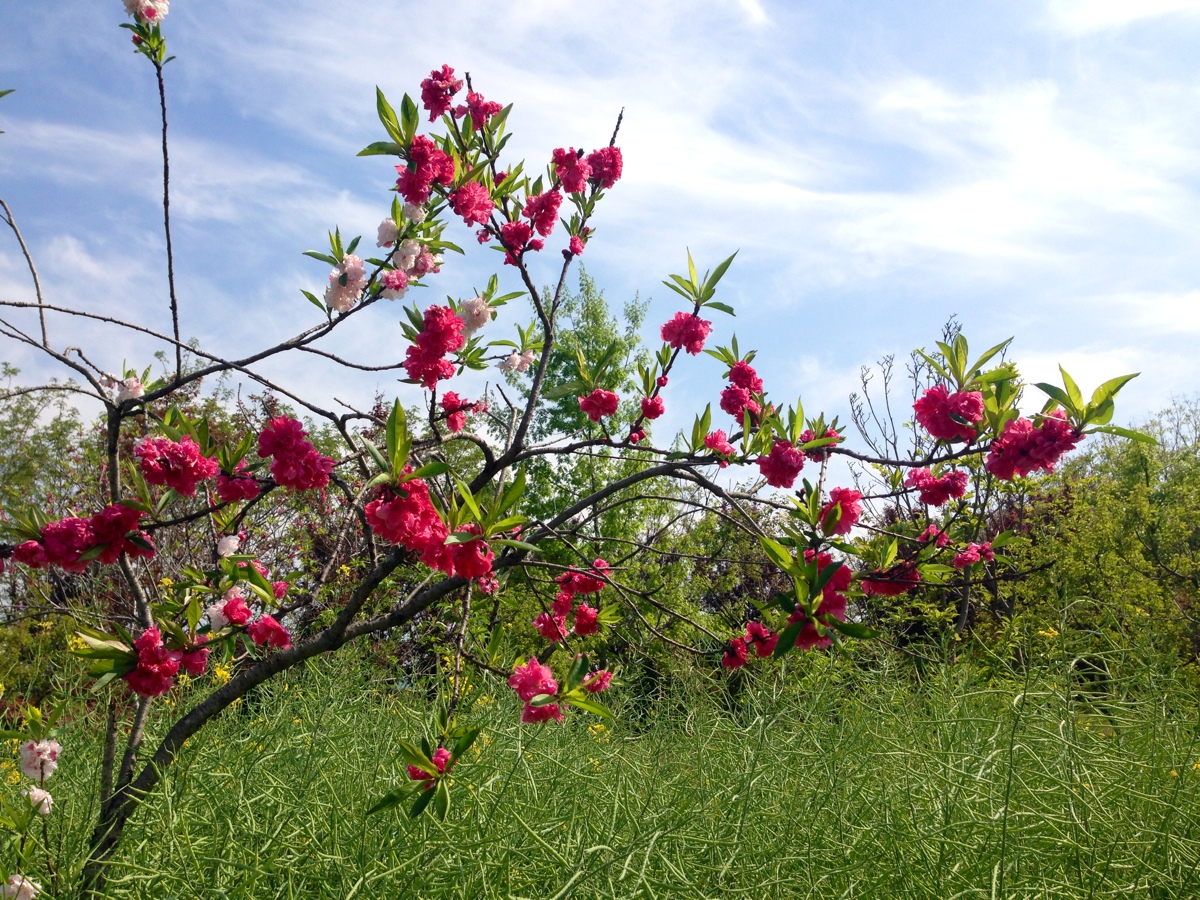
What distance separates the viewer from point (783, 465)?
2.09 meters

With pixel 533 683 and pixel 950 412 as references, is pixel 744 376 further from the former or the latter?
pixel 533 683

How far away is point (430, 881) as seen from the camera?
2027 millimetres

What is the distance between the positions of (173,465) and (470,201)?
4.13 ft

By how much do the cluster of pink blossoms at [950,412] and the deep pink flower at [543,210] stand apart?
1.39 metres

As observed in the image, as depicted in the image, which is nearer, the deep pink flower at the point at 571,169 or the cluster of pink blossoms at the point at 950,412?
the cluster of pink blossoms at the point at 950,412

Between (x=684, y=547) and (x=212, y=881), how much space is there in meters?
6.28

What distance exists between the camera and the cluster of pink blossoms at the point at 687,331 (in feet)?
8.76

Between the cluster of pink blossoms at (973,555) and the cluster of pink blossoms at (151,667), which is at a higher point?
the cluster of pink blossoms at (973,555)

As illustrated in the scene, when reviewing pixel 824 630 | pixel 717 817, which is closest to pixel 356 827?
pixel 717 817

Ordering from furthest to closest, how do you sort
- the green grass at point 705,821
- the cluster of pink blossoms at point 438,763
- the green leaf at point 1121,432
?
the green grass at point 705,821 < the green leaf at point 1121,432 < the cluster of pink blossoms at point 438,763

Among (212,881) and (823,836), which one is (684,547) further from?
(212,881)

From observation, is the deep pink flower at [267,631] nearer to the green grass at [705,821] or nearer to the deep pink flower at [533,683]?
the green grass at [705,821]

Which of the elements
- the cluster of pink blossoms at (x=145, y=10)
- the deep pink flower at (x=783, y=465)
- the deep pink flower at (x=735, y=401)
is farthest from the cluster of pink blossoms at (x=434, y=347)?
the cluster of pink blossoms at (x=145, y=10)

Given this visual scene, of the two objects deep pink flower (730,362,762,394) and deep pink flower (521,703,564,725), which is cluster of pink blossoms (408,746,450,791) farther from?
deep pink flower (730,362,762,394)
